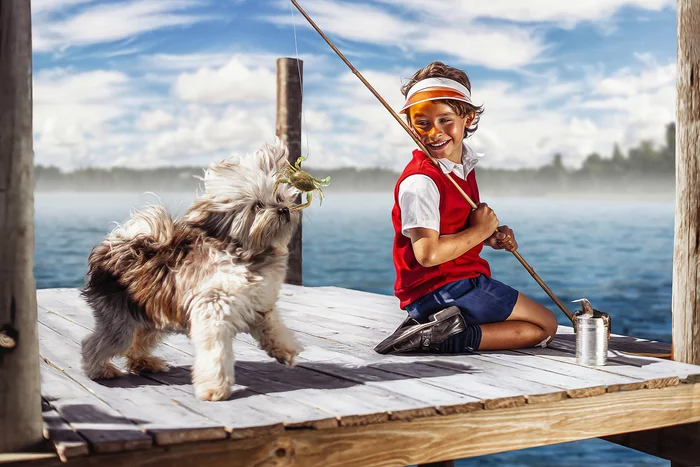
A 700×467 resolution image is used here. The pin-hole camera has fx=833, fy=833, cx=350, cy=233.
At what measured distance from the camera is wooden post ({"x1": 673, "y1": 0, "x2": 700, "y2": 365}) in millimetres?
3803

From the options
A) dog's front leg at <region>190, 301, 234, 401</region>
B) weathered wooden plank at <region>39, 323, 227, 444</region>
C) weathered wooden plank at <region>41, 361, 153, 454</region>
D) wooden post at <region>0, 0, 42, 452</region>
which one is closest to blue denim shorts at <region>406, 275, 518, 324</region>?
dog's front leg at <region>190, 301, 234, 401</region>

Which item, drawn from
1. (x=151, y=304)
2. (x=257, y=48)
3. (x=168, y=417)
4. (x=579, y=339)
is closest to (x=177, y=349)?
(x=151, y=304)

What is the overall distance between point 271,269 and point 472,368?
41.9 inches

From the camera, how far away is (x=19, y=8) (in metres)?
2.50

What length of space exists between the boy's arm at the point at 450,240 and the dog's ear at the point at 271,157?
2.54ft

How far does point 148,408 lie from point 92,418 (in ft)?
0.66

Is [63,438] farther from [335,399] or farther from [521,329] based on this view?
[521,329]

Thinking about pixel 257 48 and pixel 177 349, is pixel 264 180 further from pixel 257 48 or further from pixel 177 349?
pixel 257 48

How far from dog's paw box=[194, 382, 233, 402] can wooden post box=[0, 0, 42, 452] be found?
599 mm

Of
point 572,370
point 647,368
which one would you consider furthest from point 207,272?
point 647,368

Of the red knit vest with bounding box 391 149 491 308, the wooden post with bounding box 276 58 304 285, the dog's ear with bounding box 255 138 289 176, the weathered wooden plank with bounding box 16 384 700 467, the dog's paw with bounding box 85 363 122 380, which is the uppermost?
the wooden post with bounding box 276 58 304 285

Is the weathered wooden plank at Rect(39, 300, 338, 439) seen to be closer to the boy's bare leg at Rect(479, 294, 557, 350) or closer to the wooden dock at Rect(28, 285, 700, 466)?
the wooden dock at Rect(28, 285, 700, 466)

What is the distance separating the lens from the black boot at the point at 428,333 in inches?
152

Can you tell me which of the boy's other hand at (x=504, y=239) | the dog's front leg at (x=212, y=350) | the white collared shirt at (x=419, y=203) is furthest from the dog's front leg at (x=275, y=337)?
the boy's other hand at (x=504, y=239)
